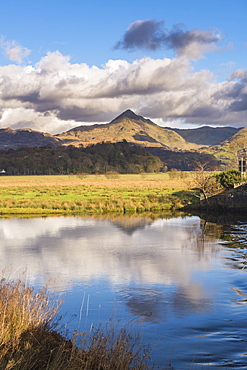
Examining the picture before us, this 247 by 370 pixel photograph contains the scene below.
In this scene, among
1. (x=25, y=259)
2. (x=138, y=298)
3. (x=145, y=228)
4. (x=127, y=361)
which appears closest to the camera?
(x=127, y=361)

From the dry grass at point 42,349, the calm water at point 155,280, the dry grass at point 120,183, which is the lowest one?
the calm water at point 155,280

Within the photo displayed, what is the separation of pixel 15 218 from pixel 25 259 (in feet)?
76.7

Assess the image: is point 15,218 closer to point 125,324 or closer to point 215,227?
point 215,227

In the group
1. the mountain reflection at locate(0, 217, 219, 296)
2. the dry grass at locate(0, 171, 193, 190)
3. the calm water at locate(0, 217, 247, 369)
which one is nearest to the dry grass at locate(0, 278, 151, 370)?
the calm water at locate(0, 217, 247, 369)

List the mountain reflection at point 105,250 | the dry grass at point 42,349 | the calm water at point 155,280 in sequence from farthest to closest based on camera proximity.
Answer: the mountain reflection at point 105,250 → the calm water at point 155,280 → the dry grass at point 42,349

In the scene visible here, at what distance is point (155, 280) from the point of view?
19906mm

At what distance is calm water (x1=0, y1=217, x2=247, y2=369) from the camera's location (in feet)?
41.9

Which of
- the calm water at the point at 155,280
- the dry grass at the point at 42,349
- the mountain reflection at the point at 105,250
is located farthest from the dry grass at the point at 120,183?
the dry grass at the point at 42,349

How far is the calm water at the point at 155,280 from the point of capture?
503 inches

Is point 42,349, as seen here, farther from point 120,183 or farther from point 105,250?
point 120,183

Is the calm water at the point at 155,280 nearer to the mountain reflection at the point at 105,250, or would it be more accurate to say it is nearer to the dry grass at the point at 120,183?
the mountain reflection at the point at 105,250

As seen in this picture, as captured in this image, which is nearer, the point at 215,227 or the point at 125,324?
the point at 125,324

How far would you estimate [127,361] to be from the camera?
8906 millimetres

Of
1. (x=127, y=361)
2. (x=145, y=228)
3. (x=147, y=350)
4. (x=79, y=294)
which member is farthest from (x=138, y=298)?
(x=145, y=228)
